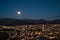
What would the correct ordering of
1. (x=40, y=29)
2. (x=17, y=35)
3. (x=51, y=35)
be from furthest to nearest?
(x=51, y=35) < (x=40, y=29) < (x=17, y=35)

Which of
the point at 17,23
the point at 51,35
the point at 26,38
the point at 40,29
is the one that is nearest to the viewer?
the point at 17,23

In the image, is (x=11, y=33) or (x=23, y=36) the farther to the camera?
(x=23, y=36)

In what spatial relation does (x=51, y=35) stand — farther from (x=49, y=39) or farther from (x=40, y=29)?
(x=40, y=29)

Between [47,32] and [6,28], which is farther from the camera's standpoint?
[47,32]

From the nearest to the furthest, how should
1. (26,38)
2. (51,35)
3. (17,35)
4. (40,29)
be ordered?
(17,35), (40,29), (51,35), (26,38)

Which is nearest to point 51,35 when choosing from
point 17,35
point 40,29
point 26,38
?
point 40,29

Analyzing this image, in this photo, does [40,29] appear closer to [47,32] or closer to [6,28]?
[47,32]

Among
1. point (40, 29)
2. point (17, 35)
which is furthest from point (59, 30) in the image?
point (17, 35)

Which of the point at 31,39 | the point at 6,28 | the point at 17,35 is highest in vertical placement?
the point at 6,28

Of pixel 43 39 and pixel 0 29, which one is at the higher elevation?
pixel 0 29
